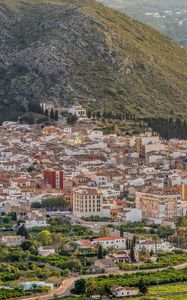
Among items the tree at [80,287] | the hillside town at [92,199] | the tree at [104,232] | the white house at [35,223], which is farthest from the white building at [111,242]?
the tree at [80,287]

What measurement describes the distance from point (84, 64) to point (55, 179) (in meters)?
37.8

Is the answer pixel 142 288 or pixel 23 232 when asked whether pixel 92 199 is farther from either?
pixel 142 288

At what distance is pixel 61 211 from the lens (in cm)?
7725

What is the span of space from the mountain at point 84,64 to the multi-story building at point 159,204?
36.5 m

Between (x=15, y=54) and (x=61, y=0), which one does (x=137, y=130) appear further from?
(x=61, y=0)

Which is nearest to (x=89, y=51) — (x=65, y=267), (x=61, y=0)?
(x=61, y=0)

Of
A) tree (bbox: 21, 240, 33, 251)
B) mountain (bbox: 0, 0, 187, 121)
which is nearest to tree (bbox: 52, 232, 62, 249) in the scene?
tree (bbox: 21, 240, 33, 251)

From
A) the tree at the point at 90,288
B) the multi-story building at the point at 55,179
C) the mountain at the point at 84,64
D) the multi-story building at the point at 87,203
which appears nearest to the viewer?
the tree at the point at 90,288

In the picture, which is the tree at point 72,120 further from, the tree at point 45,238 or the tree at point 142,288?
the tree at point 142,288

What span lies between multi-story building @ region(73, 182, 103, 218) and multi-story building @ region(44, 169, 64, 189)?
6680 millimetres

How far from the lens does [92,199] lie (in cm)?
7562

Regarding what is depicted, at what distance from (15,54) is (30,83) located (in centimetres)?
598

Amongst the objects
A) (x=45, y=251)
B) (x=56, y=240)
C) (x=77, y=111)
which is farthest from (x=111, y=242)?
(x=77, y=111)

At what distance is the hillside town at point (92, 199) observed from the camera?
65.9 meters
